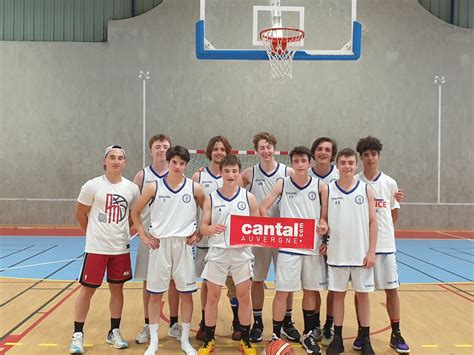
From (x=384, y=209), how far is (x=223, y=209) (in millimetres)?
1584

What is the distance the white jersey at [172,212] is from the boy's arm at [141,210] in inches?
1.8

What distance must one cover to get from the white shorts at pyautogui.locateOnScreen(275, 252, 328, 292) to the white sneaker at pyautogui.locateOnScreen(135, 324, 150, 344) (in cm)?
143

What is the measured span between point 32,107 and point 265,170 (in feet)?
32.1

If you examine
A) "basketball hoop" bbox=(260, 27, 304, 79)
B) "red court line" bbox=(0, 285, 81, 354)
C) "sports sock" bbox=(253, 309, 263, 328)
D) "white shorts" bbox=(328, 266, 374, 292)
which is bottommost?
"red court line" bbox=(0, 285, 81, 354)

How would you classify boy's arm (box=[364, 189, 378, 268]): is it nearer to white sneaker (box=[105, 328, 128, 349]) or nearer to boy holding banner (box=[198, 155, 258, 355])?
boy holding banner (box=[198, 155, 258, 355])

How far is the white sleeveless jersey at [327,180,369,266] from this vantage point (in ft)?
12.5

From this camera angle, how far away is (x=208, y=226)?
3852mm

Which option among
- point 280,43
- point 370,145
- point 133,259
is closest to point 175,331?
point 370,145

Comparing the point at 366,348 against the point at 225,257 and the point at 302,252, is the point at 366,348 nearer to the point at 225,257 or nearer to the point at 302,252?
the point at 302,252

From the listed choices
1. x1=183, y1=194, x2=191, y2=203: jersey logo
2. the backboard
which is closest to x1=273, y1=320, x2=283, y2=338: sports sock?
x1=183, y1=194, x2=191, y2=203: jersey logo

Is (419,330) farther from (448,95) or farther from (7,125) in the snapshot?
(7,125)

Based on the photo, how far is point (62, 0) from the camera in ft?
39.5

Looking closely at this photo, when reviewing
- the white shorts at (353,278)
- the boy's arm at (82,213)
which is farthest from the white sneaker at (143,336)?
the white shorts at (353,278)

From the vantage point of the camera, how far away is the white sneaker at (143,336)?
416cm
